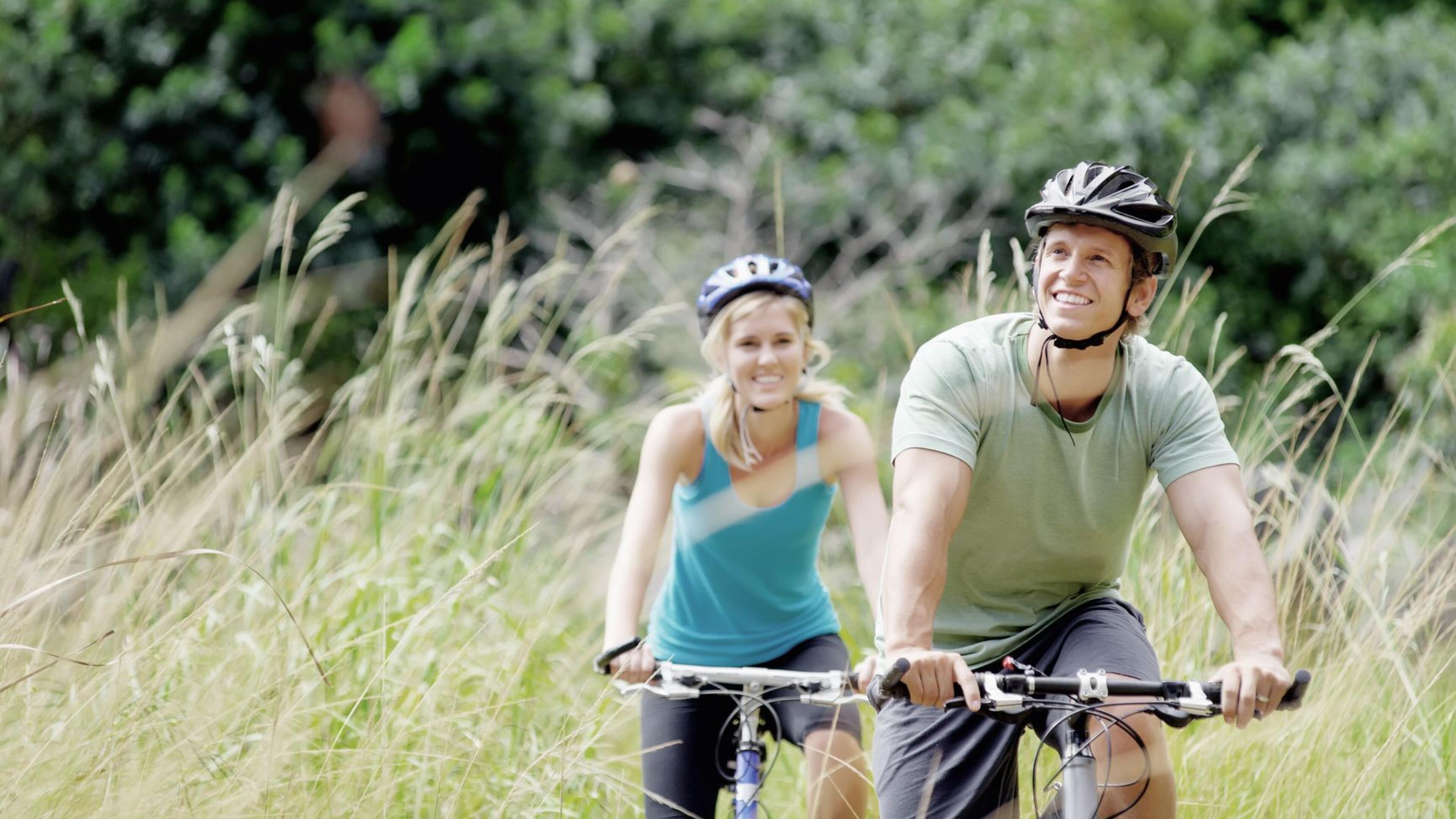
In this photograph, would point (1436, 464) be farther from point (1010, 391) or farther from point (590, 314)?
Answer: point (1010, 391)

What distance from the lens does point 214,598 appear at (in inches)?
117

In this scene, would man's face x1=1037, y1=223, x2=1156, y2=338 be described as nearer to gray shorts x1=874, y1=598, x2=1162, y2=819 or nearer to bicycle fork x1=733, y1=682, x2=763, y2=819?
gray shorts x1=874, y1=598, x2=1162, y2=819

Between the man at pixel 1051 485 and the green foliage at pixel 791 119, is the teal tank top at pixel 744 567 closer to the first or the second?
the man at pixel 1051 485

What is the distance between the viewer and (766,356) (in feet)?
12.4

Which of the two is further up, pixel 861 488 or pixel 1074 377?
pixel 1074 377

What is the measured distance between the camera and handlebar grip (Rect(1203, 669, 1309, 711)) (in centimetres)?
243

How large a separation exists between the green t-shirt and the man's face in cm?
13

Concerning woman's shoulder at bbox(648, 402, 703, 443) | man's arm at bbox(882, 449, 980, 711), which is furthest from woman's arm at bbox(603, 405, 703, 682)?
man's arm at bbox(882, 449, 980, 711)

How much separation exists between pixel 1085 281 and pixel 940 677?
838 millimetres

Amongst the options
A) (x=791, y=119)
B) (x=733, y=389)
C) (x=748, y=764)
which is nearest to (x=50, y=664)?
(x=748, y=764)

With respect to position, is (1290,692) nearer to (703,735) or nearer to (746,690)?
(746,690)

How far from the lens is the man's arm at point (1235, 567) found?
250 centimetres

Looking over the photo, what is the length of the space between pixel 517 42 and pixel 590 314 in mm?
5926

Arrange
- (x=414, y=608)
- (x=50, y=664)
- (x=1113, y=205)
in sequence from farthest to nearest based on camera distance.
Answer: (x=414, y=608)
(x=1113, y=205)
(x=50, y=664)
